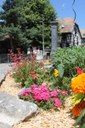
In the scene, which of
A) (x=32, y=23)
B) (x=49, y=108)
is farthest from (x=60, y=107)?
(x=32, y=23)

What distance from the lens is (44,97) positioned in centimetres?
698

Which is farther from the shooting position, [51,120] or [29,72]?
[29,72]

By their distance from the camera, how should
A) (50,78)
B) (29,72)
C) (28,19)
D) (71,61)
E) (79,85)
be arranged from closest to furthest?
(79,85) < (71,61) < (29,72) < (50,78) < (28,19)

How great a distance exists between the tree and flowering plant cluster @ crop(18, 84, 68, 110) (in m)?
29.9

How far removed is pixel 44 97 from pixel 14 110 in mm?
1101

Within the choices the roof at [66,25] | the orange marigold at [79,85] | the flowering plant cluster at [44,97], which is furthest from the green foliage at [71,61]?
the roof at [66,25]

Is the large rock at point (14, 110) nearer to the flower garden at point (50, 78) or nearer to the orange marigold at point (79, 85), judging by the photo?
the flower garden at point (50, 78)

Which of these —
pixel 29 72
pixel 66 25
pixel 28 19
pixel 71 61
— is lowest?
pixel 29 72

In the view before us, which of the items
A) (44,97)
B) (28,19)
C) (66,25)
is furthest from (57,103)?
(66,25)

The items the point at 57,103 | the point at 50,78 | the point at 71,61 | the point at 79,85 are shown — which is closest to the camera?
the point at 79,85

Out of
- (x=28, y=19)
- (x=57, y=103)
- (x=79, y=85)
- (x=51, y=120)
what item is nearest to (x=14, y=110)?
(x=51, y=120)

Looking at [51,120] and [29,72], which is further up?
[29,72]

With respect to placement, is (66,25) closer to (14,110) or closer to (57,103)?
(57,103)

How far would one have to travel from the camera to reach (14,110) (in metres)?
6.04
